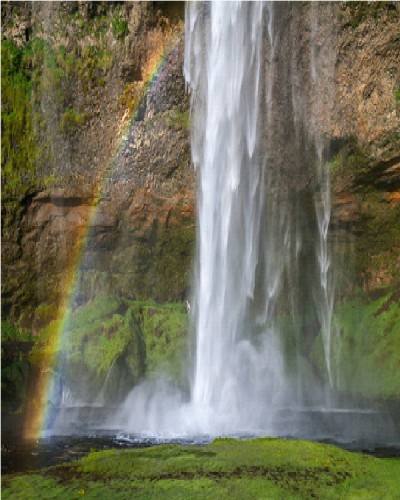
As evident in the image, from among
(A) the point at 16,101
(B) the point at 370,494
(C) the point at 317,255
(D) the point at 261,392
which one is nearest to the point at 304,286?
(C) the point at 317,255

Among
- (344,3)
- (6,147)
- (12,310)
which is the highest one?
(344,3)

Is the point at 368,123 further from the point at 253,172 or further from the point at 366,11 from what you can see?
the point at 253,172

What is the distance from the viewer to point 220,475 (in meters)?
8.42

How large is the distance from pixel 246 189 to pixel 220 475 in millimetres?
12350

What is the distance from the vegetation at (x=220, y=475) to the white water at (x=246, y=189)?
8.83 meters

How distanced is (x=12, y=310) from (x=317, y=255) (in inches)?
382

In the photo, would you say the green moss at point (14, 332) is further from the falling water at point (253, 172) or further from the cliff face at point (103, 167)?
the falling water at point (253, 172)

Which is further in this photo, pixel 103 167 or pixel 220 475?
pixel 103 167

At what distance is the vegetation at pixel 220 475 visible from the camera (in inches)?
310

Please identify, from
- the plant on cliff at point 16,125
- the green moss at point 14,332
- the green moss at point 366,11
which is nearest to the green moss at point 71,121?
the plant on cliff at point 16,125

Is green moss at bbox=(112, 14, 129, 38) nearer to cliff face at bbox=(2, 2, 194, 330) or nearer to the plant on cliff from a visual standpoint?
cliff face at bbox=(2, 2, 194, 330)

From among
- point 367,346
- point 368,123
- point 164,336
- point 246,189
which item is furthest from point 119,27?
point 367,346

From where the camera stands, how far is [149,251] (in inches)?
853

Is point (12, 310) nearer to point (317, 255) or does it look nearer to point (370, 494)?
point (317, 255)
